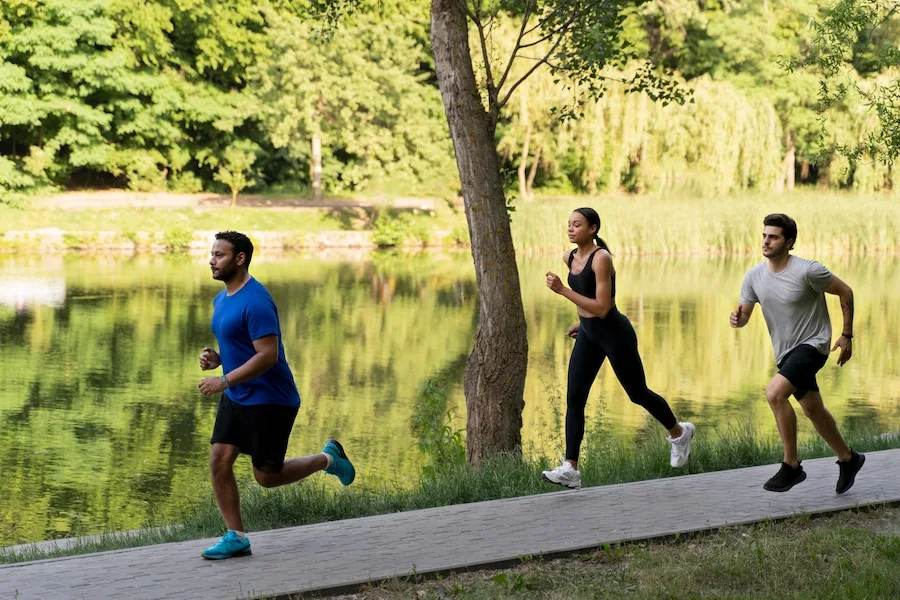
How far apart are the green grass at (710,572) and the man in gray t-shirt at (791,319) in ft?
3.08

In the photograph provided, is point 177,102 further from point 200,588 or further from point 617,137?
point 200,588

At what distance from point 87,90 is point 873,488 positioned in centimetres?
4285

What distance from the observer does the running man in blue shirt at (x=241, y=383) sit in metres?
6.59

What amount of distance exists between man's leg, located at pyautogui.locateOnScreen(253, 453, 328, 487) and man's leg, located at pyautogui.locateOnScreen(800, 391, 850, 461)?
282 cm

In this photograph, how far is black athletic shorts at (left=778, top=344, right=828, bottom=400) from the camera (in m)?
7.84

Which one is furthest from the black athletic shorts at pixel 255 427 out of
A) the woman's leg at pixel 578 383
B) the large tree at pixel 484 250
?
the large tree at pixel 484 250

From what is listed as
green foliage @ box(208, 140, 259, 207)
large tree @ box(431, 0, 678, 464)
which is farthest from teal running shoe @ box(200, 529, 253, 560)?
green foliage @ box(208, 140, 259, 207)

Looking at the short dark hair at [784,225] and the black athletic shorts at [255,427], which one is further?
the short dark hair at [784,225]

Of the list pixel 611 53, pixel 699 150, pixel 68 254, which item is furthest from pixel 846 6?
pixel 699 150

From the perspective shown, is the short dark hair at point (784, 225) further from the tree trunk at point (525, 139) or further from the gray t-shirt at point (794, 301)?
the tree trunk at point (525, 139)

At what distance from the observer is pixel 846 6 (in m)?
12.9

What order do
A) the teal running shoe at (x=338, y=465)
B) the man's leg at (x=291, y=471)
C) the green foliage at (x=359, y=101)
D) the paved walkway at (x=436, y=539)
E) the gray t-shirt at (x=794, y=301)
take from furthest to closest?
the green foliage at (x=359, y=101), the gray t-shirt at (x=794, y=301), the teal running shoe at (x=338, y=465), the man's leg at (x=291, y=471), the paved walkway at (x=436, y=539)

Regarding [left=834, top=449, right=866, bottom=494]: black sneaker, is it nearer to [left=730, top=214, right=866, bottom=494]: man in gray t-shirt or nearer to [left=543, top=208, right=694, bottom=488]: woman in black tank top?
[left=730, top=214, right=866, bottom=494]: man in gray t-shirt

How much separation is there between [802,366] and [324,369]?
13552mm
